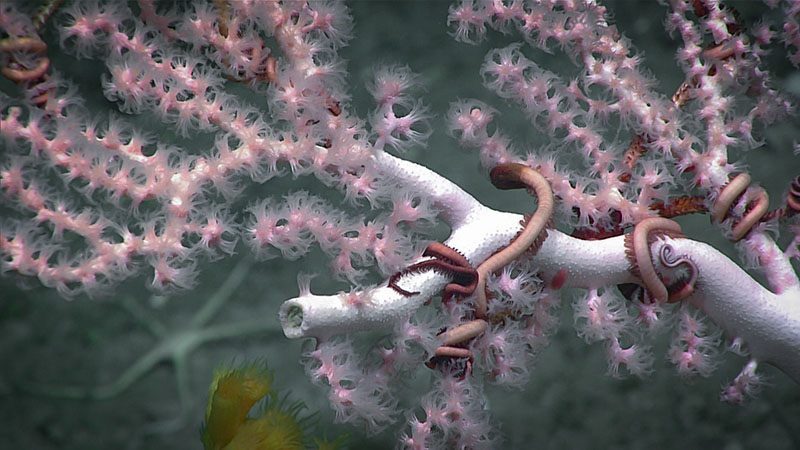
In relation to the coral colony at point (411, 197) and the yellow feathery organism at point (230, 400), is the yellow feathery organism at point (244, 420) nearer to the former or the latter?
the yellow feathery organism at point (230, 400)

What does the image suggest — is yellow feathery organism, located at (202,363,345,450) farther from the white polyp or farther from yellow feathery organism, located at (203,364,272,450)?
the white polyp

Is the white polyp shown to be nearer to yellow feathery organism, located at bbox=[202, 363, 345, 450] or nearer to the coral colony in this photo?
the coral colony

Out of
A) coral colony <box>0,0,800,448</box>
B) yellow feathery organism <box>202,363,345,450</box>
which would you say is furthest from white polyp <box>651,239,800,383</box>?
yellow feathery organism <box>202,363,345,450</box>

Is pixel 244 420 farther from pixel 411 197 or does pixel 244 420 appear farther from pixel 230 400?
pixel 411 197

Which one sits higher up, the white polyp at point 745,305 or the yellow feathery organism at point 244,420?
the white polyp at point 745,305

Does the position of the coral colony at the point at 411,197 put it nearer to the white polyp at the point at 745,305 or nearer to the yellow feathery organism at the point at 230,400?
the white polyp at the point at 745,305

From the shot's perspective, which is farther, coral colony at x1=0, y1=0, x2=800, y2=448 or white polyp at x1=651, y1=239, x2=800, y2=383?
white polyp at x1=651, y1=239, x2=800, y2=383

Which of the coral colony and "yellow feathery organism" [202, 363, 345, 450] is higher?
the coral colony

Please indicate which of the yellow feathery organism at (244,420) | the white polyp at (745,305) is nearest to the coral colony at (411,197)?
the white polyp at (745,305)

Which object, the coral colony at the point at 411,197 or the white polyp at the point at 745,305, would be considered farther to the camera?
the white polyp at the point at 745,305
